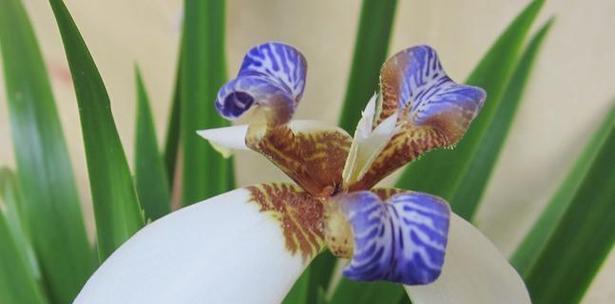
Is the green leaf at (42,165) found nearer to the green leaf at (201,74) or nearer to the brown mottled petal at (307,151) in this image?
the green leaf at (201,74)

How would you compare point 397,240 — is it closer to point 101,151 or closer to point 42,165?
point 101,151

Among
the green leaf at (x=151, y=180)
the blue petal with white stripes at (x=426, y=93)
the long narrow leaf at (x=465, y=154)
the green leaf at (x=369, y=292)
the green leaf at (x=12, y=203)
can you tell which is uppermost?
the blue petal with white stripes at (x=426, y=93)

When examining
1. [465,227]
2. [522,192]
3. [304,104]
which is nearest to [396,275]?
[465,227]

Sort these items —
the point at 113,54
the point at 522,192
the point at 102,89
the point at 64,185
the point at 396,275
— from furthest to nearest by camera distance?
the point at 113,54
the point at 522,192
the point at 64,185
the point at 102,89
the point at 396,275

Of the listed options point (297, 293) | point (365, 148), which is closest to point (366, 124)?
point (365, 148)

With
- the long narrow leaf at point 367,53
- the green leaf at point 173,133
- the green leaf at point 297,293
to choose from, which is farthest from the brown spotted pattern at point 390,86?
the green leaf at point 173,133

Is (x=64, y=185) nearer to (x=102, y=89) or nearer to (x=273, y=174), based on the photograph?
(x=102, y=89)
